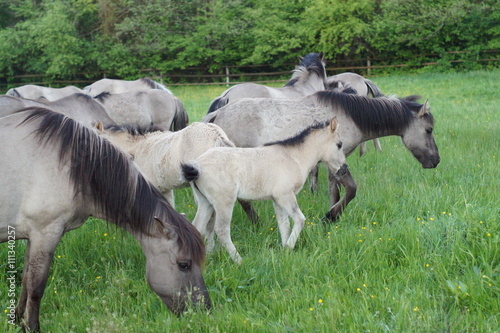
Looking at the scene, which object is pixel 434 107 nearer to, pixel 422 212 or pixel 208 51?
Answer: pixel 422 212

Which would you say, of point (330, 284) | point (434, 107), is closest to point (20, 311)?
point (330, 284)

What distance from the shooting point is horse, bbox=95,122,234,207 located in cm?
541

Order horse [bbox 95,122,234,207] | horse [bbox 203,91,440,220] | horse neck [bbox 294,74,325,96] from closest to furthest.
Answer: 1. horse [bbox 95,122,234,207]
2. horse [bbox 203,91,440,220]
3. horse neck [bbox 294,74,325,96]

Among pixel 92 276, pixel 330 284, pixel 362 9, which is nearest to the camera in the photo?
pixel 330 284

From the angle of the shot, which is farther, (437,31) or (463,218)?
(437,31)

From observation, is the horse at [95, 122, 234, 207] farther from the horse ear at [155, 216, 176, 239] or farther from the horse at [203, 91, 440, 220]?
the horse ear at [155, 216, 176, 239]

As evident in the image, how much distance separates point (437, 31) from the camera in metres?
29.2

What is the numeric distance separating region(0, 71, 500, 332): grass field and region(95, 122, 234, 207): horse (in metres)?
0.82

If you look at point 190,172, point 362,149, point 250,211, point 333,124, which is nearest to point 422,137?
point 333,124

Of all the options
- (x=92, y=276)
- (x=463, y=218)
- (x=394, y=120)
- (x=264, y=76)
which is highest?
(x=394, y=120)

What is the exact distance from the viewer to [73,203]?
368cm

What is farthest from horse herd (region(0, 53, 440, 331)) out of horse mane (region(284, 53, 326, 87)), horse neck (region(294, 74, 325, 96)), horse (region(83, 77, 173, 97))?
horse (region(83, 77, 173, 97))

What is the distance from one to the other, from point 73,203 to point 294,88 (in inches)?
242

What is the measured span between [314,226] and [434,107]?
38.7ft
